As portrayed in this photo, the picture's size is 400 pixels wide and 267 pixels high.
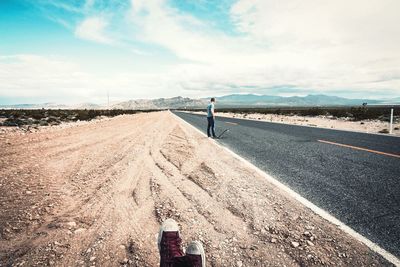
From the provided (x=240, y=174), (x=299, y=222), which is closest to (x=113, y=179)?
(x=240, y=174)

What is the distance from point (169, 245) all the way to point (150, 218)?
133cm

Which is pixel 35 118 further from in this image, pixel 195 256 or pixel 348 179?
pixel 195 256

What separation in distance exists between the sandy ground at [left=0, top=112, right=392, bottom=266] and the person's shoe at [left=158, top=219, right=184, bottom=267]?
0.48 meters

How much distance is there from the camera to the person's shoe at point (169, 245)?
2.25 metres

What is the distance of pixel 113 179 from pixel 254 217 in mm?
3150

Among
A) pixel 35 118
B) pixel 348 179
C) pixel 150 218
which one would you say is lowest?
pixel 35 118

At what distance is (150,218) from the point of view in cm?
359

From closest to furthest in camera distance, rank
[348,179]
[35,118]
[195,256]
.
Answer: [195,256], [348,179], [35,118]

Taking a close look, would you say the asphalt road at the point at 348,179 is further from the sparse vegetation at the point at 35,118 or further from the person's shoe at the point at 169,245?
the sparse vegetation at the point at 35,118

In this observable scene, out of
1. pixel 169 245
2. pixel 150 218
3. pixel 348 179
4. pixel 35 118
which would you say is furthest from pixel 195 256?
pixel 35 118

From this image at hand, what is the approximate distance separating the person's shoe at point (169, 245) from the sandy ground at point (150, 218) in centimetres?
48

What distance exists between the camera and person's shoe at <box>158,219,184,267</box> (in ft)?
7.38

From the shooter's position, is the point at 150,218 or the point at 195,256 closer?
the point at 195,256

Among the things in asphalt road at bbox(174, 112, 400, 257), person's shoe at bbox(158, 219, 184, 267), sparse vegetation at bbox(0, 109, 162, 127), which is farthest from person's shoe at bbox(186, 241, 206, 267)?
sparse vegetation at bbox(0, 109, 162, 127)
